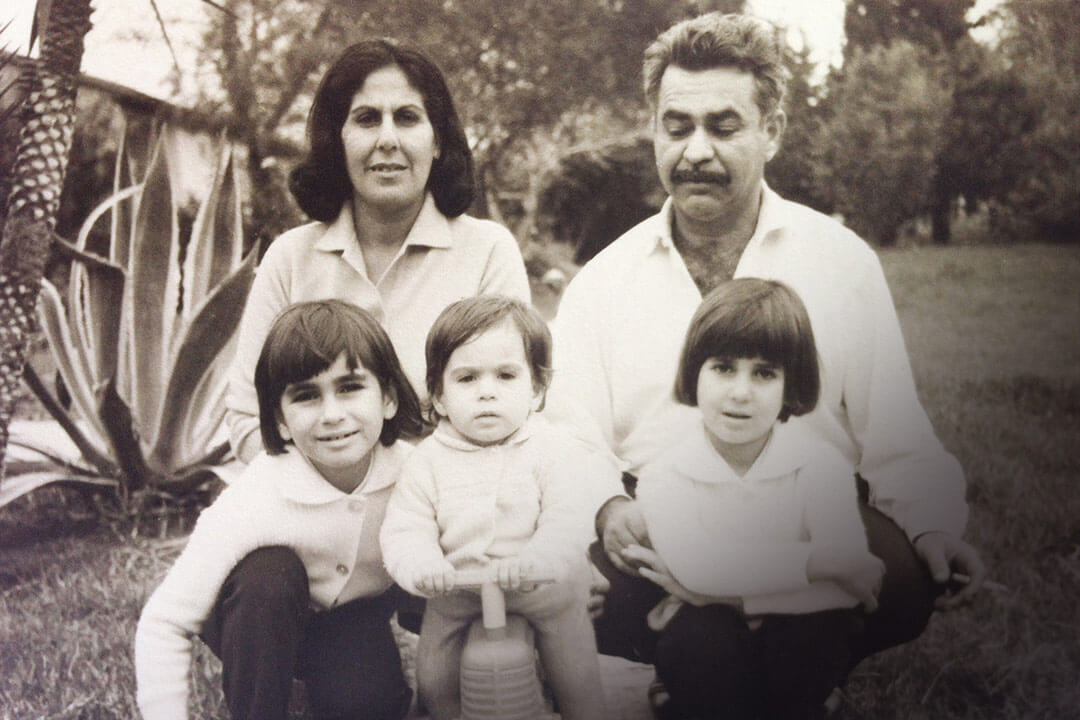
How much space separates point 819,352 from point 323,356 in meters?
1.01

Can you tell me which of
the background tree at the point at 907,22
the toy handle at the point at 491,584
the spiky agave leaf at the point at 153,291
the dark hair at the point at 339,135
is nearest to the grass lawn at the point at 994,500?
the background tree at the point at 907,22

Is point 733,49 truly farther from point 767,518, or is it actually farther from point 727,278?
point 767,518

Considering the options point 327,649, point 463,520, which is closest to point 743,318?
point 463,520

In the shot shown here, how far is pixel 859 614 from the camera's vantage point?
202cm

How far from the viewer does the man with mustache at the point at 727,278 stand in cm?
198

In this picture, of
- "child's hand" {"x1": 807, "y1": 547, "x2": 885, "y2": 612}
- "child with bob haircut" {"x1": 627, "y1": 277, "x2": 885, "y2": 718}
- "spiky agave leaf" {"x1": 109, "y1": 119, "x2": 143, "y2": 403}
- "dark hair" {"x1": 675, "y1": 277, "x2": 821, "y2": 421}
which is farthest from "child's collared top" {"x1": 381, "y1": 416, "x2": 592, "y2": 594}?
"spiky agave leaf" {"x1": 109, "y1": 119, "x2": 143, "y2": 403}

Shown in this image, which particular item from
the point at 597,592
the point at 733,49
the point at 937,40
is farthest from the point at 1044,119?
the point at 597,592

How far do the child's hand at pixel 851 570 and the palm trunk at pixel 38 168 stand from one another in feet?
6.13

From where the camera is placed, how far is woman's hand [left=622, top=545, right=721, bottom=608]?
79.7 inches

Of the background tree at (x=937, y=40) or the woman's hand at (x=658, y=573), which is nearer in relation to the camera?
the woman's hand at (x=658, y=573)

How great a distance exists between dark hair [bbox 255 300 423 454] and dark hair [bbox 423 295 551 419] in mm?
90

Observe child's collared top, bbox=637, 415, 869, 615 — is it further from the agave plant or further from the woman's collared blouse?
the agave plant

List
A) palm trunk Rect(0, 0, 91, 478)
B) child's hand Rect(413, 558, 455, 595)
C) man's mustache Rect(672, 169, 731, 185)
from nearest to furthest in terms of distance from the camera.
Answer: child's hand Rect(413, 558, 455, 595), man's mustache Rect(672, 169, 731, 185), palm trunk Rect(0, 0, 91, 478)

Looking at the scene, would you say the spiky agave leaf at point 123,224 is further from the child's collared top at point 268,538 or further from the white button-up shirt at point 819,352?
the white button-up shirt at point 819,352
